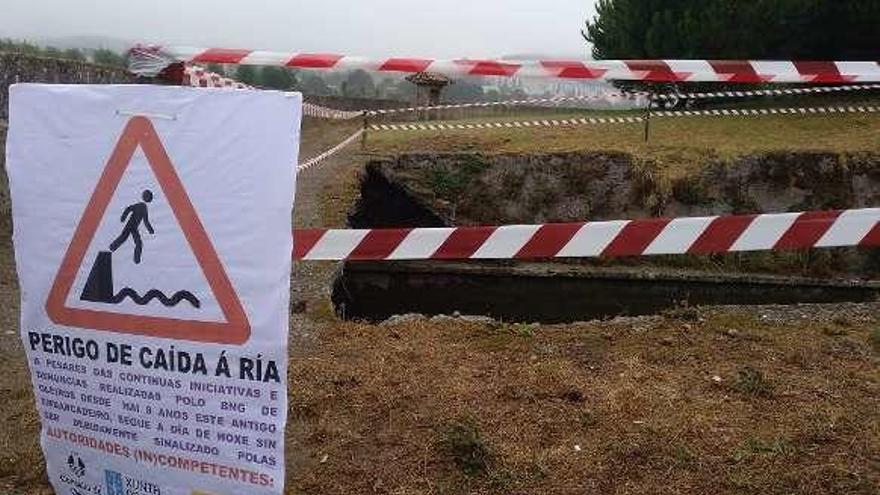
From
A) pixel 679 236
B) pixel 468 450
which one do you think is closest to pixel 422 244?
pixel 468 450

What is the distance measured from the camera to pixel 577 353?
446 cm

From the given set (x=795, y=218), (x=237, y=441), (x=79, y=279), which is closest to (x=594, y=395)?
(x=795, y=218)

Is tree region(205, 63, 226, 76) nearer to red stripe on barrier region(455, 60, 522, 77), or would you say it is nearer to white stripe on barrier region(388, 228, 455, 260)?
red stripe on barrier region(455, 60, 522, 77)

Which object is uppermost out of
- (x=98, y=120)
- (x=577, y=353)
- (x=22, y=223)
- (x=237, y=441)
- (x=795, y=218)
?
(x=98, y=120)

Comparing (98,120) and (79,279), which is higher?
(98,120)

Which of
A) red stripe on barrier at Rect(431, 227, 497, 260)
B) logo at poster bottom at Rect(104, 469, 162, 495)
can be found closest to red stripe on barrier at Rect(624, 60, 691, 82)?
red stripe on barrier at Rect(431, 227, 497, 260)

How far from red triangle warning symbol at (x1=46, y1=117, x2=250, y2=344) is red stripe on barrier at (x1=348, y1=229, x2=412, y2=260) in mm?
1548

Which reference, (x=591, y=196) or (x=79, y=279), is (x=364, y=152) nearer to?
(x=591, y=196)

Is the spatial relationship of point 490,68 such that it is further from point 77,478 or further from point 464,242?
point 77,478

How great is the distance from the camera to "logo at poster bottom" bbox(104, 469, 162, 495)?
6.98 feet

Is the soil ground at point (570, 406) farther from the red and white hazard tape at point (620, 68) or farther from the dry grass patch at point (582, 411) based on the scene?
the red and white hazard tape at point (620, 68)

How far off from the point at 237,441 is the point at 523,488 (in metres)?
1.40

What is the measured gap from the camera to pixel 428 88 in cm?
1769

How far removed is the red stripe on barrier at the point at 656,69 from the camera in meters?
6.83
